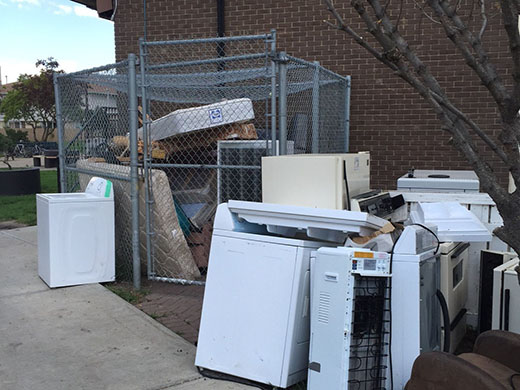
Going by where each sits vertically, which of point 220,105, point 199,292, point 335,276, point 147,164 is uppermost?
point 220,105

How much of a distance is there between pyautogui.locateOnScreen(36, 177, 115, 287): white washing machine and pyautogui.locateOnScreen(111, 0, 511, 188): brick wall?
4096mm

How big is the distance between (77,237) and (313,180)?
9.45 ft

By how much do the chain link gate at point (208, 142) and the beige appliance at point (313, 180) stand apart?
895mm

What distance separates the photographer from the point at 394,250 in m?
3.06

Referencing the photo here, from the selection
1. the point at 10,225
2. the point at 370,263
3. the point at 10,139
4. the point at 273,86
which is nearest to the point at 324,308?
the point at 370,263

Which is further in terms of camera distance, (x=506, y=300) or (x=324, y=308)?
(x=506, y=300)

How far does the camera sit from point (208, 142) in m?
6.19

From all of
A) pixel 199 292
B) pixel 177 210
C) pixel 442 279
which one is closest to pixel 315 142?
pixel 177 210

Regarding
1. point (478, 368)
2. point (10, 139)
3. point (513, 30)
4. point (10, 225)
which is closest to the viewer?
point (513, 30)

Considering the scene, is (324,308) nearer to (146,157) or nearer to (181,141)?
(146,157)

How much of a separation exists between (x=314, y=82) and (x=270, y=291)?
11.2 feet

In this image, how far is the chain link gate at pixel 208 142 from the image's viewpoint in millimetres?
5344

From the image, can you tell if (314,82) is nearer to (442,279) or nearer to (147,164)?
(147,164)

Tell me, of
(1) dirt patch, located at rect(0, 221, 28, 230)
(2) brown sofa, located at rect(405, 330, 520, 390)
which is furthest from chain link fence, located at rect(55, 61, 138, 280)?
(2) brown sofa, located at rect(405, 330, 520, 390)
